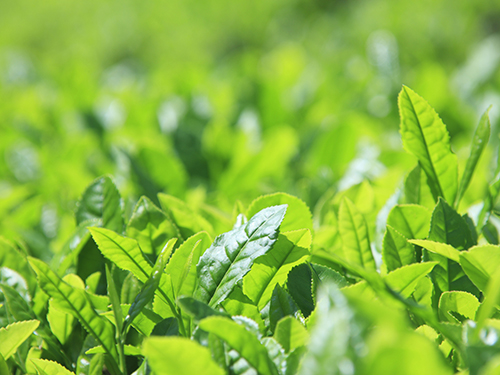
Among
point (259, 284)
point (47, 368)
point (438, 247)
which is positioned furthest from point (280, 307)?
point (47, 368)

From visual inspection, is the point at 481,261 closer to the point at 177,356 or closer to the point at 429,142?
the point at 429,142

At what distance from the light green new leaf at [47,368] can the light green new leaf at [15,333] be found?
0.06 m

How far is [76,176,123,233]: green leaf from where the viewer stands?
136 centimetres

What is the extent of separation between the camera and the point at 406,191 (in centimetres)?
130

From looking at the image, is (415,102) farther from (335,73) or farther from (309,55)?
(309,55)

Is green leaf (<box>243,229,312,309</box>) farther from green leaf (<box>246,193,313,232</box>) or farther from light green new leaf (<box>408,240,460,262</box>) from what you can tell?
light green new leaf (<box>408,240,460,262</box>)

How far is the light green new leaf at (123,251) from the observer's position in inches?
40.6

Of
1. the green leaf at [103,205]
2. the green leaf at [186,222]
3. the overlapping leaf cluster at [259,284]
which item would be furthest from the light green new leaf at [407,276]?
the green leaf at [103,205]

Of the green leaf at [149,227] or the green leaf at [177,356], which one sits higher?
the green leaf at [149,227]

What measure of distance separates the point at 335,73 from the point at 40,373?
2992 millimetres

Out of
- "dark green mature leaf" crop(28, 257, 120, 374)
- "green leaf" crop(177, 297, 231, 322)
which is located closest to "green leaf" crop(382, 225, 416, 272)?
"green leaf" crop(177, 297, 231, 322)

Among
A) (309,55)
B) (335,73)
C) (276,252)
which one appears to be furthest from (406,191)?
(309,55)

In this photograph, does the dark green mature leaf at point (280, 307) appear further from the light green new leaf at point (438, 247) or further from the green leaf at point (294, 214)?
the light green new leaf at point (438, 247)

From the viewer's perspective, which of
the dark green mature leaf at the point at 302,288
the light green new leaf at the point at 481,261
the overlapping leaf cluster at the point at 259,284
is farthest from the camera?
the dark green mature leaf at the point at 302,288
